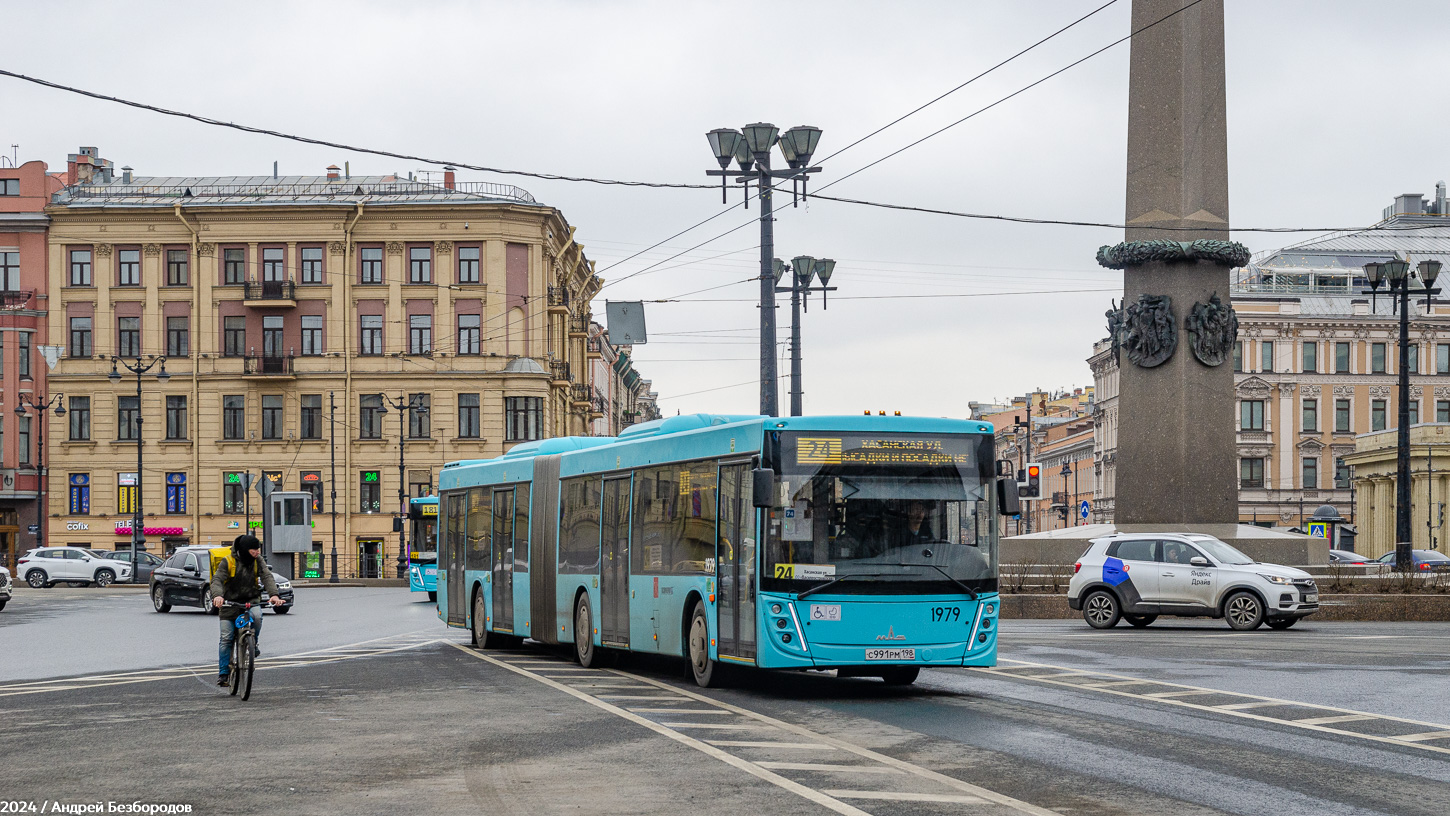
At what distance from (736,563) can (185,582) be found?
22920 mm

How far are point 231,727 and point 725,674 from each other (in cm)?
654

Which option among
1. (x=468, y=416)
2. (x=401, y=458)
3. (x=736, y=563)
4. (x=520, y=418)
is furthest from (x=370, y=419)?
(x=736, y=563)

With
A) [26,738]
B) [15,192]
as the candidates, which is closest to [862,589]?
[26,738]

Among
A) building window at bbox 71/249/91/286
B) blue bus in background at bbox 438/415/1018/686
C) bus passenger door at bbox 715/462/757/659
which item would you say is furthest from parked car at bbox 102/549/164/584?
bus passenger door at bbox 715/462/757/659

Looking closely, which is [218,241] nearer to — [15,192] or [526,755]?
[15,192]

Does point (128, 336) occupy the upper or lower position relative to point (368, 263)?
lower

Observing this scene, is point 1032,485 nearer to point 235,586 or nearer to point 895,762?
point 235,586

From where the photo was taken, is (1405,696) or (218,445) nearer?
(1405,696)

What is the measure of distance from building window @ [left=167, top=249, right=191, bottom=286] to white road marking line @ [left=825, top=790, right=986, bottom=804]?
2605 inches

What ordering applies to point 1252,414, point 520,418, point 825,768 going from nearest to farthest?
point 825,768 < point 520,418 < point 1252,414

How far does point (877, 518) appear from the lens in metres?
15.5

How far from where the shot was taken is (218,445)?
7044 centimetres

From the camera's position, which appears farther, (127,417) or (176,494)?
(127,417)

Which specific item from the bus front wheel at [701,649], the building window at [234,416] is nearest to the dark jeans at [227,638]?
the bus front wheel at [701,649]
